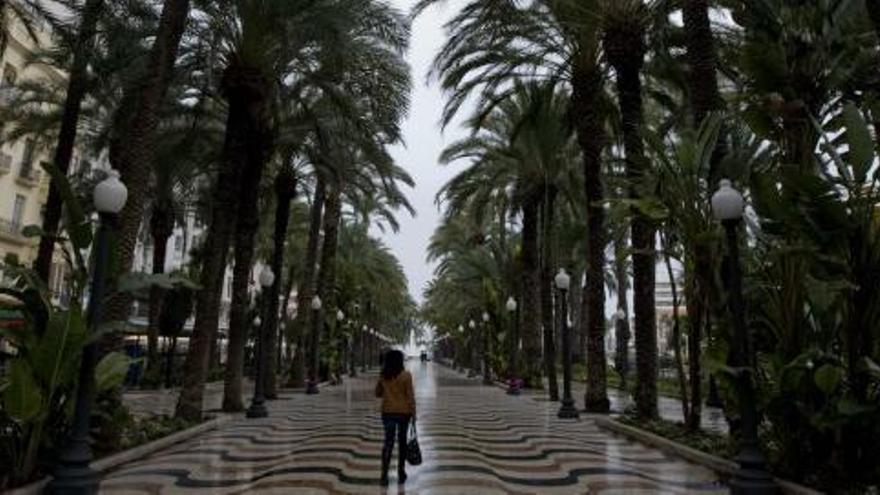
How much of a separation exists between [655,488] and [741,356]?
1.76 metres

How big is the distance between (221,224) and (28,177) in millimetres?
29935

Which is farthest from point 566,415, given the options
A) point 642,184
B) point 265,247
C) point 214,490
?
point 265,247

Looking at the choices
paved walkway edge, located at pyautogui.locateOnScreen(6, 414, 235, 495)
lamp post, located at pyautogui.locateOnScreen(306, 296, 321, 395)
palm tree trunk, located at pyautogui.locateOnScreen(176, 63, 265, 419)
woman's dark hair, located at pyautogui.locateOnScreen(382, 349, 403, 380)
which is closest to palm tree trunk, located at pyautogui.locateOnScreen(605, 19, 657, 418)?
palm tree trunk, located at pyautogui.locateOnScreen(176, 63, 265, 419)

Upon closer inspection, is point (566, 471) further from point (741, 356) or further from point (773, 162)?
point (773, 162)

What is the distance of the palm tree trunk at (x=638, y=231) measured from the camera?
1491cm

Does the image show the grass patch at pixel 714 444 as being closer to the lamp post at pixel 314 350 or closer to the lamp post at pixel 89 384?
the lamp post at pixel 89 384

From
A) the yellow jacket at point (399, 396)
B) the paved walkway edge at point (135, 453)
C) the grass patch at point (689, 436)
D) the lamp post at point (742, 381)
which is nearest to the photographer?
the paved walkway edge at point (135, 453)

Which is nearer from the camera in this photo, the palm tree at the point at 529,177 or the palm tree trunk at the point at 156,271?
the palm tree at the point at 529,177

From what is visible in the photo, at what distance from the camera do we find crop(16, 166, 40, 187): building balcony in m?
39.4

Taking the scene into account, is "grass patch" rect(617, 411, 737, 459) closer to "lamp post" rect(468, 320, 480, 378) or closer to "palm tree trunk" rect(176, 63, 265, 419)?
"palm tree trunk" rect(176, 63, 265, 419)

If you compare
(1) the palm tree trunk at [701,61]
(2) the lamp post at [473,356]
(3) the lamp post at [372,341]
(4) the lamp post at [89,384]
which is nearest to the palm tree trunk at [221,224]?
(4) the lamp post at [89,384]

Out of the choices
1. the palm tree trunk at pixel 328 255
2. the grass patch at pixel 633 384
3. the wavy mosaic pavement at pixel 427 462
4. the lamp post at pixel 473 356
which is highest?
the palm tree trunk at pixel 328 255

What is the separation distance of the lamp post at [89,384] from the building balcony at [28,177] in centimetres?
3604

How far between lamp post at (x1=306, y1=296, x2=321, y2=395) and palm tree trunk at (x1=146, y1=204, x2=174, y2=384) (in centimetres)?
552
